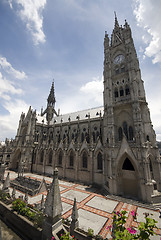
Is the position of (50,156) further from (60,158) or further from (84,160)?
(84,160)

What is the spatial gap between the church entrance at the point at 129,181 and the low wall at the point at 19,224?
614 inches

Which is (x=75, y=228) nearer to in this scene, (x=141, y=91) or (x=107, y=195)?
(x=107, y=195)

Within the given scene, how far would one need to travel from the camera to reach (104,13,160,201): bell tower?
18080 mm

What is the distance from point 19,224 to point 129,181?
16.7 meters

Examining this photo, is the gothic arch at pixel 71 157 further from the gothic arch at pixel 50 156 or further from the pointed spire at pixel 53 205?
the pointed spire at pixel 53 205

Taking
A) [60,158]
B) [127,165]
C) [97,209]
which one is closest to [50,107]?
[60,158]

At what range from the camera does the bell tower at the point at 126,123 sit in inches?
712

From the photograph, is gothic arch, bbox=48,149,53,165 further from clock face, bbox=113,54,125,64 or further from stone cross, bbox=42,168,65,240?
clock face, bbox=113,54,125,64

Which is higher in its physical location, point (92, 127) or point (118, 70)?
point (118, 70)

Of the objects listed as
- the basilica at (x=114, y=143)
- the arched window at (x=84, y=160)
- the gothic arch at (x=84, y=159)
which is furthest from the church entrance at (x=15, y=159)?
the arched window at (x=84, y=160)

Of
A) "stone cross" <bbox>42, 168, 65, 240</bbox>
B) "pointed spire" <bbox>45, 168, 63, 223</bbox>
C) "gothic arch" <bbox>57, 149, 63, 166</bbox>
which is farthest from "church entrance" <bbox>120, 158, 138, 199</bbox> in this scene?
"gothic arch" <bbox>57, 149, 63, 166</bbox>

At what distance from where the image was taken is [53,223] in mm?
6840

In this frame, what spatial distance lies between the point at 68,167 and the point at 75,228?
20.6 meters

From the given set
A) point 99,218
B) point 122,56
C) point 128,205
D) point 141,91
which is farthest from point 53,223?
point 122,56
